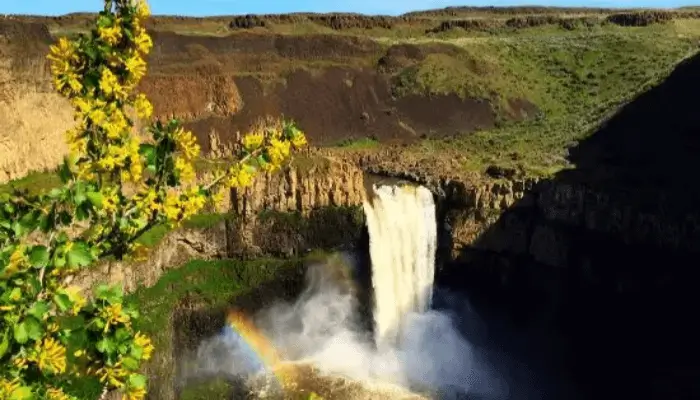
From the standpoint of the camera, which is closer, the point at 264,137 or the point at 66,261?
the point at 66,261

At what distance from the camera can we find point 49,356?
600 cm

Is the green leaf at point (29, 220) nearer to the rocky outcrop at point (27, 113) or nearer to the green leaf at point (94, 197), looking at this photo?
the green leaf at point (94, 197)

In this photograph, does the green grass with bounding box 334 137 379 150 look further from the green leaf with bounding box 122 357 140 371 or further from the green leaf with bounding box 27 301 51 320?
the green leaf with bounding box 27 301 51 320

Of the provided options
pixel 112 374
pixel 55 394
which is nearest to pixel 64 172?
pixel 112 374

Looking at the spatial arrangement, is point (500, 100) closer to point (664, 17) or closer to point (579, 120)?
point (579, 120)

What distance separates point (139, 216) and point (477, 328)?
40.8 metres

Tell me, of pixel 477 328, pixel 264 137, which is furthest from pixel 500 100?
pixel 264 137

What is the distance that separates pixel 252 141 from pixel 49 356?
320 cm

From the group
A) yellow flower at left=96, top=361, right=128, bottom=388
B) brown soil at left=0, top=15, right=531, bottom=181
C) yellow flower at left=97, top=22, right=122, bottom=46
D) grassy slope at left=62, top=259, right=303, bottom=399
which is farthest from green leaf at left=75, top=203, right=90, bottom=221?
brown soil at left=0, top=15, right=531, bottom=181

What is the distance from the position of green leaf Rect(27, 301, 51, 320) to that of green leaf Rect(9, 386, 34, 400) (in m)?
0.61

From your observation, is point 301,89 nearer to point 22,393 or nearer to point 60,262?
point 60,262

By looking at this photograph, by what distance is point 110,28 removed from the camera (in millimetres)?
6945

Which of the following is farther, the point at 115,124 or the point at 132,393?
the point at 115,124

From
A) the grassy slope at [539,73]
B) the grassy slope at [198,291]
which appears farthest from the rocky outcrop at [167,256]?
the grassy slope at [539,73]
